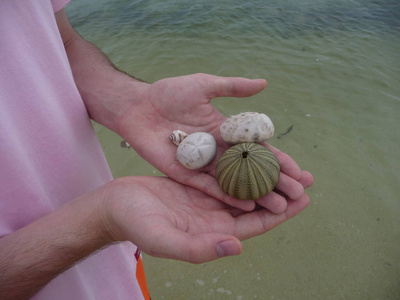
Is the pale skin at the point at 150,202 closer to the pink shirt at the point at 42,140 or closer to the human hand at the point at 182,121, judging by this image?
the human hand at the point at 182,121

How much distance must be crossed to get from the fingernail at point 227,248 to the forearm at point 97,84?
1954 mm

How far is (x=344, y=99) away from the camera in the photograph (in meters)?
7.09

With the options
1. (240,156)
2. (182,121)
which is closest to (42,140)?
(182,121)

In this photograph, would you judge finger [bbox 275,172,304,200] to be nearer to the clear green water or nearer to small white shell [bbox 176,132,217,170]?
small white shell [bbox 176,132,217,170]

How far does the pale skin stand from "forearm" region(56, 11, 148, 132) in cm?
1

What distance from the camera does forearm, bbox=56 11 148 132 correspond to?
2980 mm

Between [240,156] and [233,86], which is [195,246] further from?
[233,86]

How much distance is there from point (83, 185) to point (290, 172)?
1.92 meters

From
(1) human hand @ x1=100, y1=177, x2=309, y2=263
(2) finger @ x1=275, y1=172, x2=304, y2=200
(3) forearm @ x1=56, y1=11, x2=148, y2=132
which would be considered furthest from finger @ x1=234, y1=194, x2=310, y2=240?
(3) forearm @ x1=56, y1=11, x2=148, y2=132

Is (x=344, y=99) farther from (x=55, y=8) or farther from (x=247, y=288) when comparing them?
(x=55, y=8)

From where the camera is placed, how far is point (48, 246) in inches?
71.0

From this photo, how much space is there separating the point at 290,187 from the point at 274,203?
0.25 m

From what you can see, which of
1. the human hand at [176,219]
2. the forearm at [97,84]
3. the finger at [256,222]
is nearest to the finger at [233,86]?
the forearm at [97,84]

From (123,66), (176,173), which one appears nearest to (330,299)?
(176,173)
